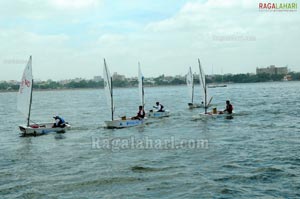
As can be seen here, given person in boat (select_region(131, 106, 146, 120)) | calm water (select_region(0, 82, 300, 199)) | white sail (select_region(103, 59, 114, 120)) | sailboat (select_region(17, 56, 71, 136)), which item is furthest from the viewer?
person in boat (select_region(131, 106, 146, 120))

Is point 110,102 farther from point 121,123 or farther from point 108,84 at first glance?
point 121,123

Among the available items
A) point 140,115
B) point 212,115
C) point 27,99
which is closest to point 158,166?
point 140,115

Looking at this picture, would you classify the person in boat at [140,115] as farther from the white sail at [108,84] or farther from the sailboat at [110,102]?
the white sail at [108,84]

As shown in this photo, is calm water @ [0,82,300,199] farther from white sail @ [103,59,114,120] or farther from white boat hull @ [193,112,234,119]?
white boat hull @ [193,112,234,119]

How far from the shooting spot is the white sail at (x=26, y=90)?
37.4m

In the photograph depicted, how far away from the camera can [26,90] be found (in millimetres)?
37781

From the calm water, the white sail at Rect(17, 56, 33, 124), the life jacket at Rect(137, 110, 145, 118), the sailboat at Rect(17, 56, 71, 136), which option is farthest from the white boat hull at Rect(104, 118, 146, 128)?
the white sail at Rect(17, 56, 33, 124)

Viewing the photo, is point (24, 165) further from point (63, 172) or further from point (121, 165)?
point (121, 165)

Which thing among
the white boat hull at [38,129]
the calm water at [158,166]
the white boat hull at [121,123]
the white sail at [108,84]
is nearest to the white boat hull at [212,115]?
the calm water at [158,166]

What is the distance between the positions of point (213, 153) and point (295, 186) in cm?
813

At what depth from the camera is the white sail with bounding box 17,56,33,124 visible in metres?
37.4

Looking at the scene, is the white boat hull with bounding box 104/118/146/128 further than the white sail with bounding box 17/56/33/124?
Yes

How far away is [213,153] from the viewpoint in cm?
2597

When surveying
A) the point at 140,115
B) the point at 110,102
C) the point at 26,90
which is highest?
the point at 26,90
